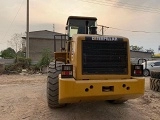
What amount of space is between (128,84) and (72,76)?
1378 millimetres

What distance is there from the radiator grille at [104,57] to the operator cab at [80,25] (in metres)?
1.94

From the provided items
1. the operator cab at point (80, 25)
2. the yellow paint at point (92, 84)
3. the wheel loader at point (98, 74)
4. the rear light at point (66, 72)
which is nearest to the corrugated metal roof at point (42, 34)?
the operator cab at point (80, 25)

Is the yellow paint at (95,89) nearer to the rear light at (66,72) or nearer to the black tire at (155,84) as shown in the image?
the rear light at (66,72)

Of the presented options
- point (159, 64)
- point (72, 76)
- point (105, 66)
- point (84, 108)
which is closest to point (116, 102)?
point (84, 108)

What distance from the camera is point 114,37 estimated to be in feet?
21.6

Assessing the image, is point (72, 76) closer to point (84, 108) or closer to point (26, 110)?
point (84, 108)

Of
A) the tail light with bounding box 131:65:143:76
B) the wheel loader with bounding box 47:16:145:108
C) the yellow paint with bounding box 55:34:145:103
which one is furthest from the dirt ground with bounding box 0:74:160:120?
the tail light with bounding box 131:65:143:76

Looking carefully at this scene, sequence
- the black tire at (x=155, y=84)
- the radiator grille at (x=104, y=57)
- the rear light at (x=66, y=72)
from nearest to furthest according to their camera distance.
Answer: the rear light at (x=66, y=72), the radiator grille at (x=104, y=57), the black tire at (x=155, y=84)

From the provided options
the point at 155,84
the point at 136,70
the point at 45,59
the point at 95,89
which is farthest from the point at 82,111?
the point at 45,59

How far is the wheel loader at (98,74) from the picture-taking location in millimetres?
5852

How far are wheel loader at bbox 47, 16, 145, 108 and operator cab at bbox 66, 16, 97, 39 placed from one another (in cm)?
191

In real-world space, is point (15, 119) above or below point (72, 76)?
below

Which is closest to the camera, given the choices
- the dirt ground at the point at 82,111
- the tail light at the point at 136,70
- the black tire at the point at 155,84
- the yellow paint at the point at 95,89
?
the yellow paint at the point at 95,89

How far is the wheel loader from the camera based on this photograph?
585 centimetres
